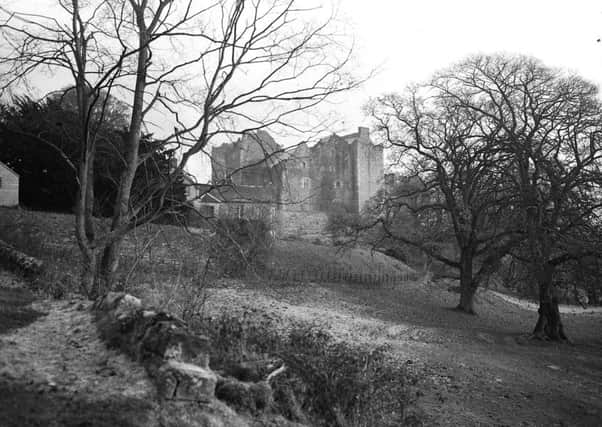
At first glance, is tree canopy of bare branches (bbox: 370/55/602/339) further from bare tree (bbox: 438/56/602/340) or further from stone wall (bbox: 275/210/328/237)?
stone wall (bbox: 275/210/328/237)

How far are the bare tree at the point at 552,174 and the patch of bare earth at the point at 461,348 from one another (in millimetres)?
2681

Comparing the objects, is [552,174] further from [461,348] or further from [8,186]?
[8,186]

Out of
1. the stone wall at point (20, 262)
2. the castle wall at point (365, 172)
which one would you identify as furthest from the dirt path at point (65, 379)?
the castle wall at point (365, 172)

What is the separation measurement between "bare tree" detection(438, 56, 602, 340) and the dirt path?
12633 mm

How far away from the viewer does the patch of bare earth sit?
7.88 metres

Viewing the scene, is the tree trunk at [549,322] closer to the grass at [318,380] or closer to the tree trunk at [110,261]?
the grass at [318,380]

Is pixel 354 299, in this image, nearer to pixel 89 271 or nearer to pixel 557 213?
pixel 557 213

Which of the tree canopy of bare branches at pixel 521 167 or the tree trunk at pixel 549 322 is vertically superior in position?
the tree canopy of bare branches at pixel 521 167

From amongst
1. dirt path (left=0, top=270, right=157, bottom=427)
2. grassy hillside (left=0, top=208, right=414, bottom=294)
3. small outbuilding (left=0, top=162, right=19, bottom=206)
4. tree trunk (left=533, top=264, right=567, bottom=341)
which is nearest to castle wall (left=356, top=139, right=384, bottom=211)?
grassy hillside (left=0, top=208, right=414, bottom=294)

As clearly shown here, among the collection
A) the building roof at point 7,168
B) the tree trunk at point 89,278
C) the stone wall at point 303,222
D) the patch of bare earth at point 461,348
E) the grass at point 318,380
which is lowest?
the patch of bare earth at point 461,348

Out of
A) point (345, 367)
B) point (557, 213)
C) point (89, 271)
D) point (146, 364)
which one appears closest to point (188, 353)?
point (146, 364)

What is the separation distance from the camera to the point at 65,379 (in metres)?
4.16

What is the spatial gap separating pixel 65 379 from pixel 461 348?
10912 millimetres

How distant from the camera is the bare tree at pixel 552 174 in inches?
558
